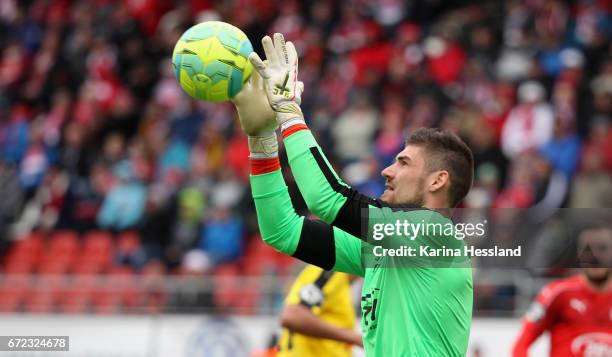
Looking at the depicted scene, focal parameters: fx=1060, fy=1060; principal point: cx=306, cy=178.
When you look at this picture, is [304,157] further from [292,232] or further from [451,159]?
[451,159]

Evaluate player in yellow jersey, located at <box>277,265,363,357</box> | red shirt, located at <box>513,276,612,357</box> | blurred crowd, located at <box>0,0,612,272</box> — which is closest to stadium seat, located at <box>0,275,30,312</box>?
blurred crowd, located at <box>0,0,612,272</box>

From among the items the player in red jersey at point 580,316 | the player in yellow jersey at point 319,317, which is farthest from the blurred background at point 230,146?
the player in yellow jersey at point 319,317

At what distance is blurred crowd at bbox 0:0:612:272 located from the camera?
13.5 meters

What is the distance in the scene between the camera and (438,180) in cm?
486

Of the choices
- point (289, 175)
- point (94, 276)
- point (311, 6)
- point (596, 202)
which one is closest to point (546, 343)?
point (596, 202)

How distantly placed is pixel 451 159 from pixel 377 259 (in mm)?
576

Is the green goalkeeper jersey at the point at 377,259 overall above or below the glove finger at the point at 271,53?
below

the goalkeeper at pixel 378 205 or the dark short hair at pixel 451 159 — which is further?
the dark short hair at pixel 451 159

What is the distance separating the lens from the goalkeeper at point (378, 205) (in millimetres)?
4543

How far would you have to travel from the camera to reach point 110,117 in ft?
59.4

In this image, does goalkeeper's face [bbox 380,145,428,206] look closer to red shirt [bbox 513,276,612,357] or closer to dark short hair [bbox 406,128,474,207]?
dark short hair [bbox 406,128,474,207]

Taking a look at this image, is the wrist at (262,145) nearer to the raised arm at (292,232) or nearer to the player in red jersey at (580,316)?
the raised arm at (292,232)

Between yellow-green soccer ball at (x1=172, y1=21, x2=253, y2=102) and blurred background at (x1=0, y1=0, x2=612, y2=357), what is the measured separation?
7.13m

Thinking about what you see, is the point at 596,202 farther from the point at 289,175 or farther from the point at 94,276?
the point at 94,276
